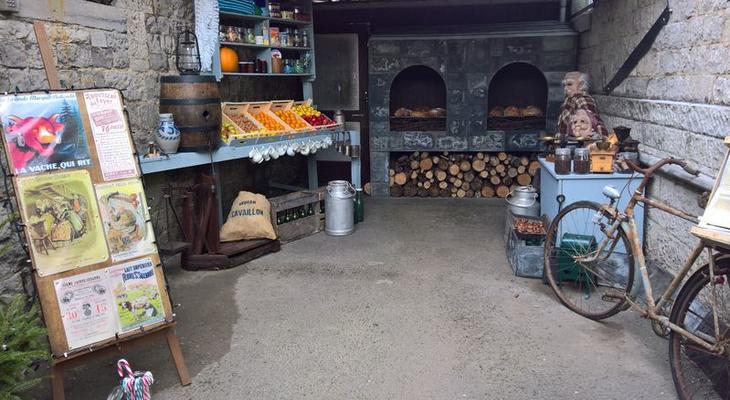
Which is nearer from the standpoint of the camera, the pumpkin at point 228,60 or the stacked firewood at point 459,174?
the pumpkin at point 228,60

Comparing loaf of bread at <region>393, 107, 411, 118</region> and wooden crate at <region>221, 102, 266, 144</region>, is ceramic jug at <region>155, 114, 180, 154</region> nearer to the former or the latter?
wooden crate at <region>221, 102, 266, 144</region>

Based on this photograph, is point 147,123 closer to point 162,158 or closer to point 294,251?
point 162,158

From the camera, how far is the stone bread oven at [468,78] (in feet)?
24.0

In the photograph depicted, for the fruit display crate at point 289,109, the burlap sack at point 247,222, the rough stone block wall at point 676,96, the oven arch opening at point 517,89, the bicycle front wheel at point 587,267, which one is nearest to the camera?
the rough stone block wall at point 676,96

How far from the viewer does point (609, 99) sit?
5.82 meters

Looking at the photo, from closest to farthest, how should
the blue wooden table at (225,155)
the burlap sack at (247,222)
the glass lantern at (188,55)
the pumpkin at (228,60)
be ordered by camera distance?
1. the blue wooden table at (225,155)
2. the glass lantern at (188,55)
3. the burlap sack at (247,222)
4. the pumpkin at (228,60)

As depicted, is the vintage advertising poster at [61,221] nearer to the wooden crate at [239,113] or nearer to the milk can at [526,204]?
the wooden crate at [239,113]

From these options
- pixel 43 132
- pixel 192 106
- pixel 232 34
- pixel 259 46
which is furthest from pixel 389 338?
pixel 259 46

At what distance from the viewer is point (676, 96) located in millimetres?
4309

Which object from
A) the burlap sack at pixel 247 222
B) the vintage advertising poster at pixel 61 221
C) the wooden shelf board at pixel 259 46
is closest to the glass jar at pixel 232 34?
the wooden shelf board at pixel 259 46

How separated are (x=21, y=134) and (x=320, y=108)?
5.87 meters

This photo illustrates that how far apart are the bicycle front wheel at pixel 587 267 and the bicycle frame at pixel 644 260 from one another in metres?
0.05

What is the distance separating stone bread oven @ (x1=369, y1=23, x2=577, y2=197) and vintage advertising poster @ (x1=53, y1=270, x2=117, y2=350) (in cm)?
534

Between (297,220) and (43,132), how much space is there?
3.37 metres
